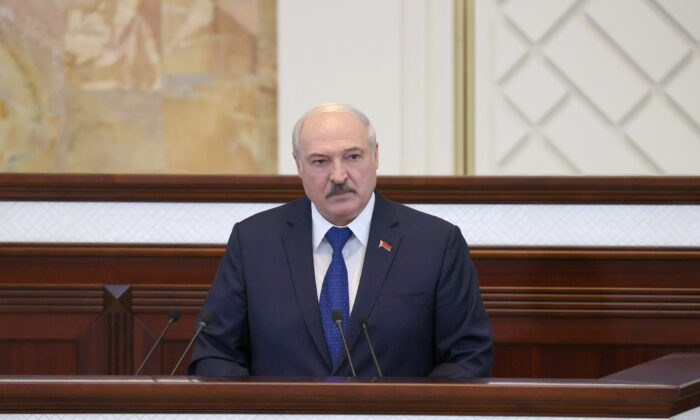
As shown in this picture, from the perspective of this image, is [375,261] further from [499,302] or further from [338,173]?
[499,302]

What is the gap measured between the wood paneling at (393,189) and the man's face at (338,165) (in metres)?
0.49

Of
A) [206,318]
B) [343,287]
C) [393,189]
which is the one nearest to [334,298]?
[343,287]

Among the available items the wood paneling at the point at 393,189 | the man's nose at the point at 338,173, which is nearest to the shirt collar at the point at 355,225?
the man's nose at the point at 338,173

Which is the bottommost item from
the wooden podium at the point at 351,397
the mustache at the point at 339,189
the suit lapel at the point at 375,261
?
the wooden podium at the point at 351,397

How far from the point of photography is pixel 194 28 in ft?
16.2

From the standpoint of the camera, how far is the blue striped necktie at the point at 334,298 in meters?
2.54

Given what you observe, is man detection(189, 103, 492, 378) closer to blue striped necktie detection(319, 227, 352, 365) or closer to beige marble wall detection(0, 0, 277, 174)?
blue striped necktie detection(319, 227, 352, 365)

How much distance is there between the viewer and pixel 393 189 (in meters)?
3.11

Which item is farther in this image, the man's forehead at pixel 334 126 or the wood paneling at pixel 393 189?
the wood paneling at pixel 393 189

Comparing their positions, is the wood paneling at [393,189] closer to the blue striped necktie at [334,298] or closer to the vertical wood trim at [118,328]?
the vertical wood trim at [118,328]

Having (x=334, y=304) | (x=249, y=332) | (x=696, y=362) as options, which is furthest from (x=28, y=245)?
(x=696, y=362)

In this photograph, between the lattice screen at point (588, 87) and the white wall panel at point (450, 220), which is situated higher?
the lattice screen at point (588, 87)

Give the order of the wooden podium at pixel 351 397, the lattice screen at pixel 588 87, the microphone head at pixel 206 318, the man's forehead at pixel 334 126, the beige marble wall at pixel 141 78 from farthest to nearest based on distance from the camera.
→ the beige marble wall at pixel 141 78 < the lattice screen at pixel 588 87 < the man's forehead at pixel 334 126 < the microphone head at pixel 206 318 < the wooden podium at pixel 351 397

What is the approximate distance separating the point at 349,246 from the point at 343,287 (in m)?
0.12
